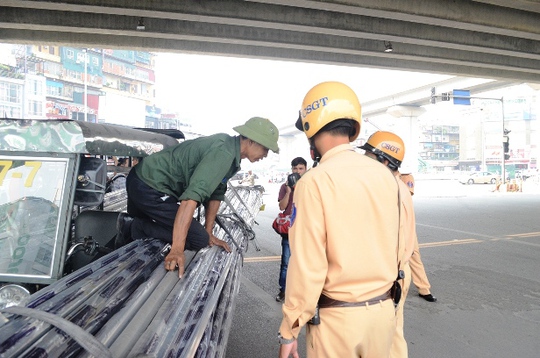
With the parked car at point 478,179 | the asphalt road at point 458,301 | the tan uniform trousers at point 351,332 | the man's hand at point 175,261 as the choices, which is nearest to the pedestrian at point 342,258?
the tan uniform trousers at point 351,332

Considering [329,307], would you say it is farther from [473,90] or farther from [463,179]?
[463,179]

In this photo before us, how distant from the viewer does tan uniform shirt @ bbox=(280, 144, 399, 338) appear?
1792 millimetres

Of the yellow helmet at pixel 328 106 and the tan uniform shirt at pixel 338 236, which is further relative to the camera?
the yellow helmet at pixel 328 106

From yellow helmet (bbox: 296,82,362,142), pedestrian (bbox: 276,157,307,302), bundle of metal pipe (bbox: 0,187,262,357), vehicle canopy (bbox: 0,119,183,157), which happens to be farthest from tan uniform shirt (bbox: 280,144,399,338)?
pedestrian (bbox: 276,157,307,302)

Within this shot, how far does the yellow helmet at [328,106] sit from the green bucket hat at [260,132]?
47.2 inches

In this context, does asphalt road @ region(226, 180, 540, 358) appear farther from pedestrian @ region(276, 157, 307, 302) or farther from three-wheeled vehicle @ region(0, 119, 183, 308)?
three-wheeled vehicle @ region(0, 119, 183, 308)

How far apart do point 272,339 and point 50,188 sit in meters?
2.47

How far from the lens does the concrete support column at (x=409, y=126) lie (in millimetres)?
35344

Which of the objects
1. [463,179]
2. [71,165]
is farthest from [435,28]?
[463,179]

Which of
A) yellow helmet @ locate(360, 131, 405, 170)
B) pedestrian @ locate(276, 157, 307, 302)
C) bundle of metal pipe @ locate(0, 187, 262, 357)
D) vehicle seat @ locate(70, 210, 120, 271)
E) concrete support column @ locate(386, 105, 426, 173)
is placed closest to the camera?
bundle of metal pipe @ locate(0, 187, 262, 357)

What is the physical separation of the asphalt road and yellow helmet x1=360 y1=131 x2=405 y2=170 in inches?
69.1

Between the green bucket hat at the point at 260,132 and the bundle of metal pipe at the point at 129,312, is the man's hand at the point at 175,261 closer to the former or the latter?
the bundle of metal pipe at the point at 129,312

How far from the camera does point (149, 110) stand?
80.8 meters

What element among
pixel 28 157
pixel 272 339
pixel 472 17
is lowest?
pixel 272 339
